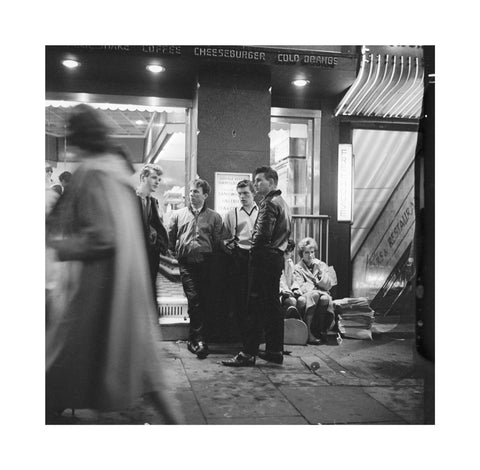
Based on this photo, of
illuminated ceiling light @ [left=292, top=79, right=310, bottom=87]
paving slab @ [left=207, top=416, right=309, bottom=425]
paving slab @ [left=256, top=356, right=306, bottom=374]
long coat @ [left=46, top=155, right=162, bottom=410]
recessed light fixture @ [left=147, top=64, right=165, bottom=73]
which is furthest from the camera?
illuminated ceiling light @ [left=292, top=79, right=310, bottom=87]

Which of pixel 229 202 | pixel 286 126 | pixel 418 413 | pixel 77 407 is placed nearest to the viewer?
pixel 77 407

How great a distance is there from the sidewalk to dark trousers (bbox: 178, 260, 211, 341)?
6.6 inches

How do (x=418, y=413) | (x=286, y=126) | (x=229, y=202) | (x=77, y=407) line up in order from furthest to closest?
(x=286, y=126) < (x=229, y=202) < (x=418, y=413) < (x=77, y=407)

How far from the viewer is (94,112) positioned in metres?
3.99

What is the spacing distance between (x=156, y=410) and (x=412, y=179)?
8.91 feet

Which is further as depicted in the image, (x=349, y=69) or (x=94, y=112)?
(x=349, y=69)

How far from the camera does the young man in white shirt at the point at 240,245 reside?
4137 millimetres

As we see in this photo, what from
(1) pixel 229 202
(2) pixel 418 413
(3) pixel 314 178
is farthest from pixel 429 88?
(2) pixel 418 413

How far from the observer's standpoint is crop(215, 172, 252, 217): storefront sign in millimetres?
4152

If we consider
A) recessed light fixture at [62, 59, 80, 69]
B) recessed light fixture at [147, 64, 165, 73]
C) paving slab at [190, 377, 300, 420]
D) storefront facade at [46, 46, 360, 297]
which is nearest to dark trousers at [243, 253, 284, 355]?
paving slab at [190, 377, 300, 420]

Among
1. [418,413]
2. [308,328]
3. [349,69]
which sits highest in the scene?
[349,69]

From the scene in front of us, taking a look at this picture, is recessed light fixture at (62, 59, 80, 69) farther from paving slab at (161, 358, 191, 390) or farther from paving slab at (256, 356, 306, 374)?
paving slab at (256, 356, 306, 374)

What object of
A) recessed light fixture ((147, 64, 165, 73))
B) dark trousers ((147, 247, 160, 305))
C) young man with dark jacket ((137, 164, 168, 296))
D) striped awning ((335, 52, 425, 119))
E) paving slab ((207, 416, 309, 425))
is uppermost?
recessed light fixture ((147, 64, 165, 73))
